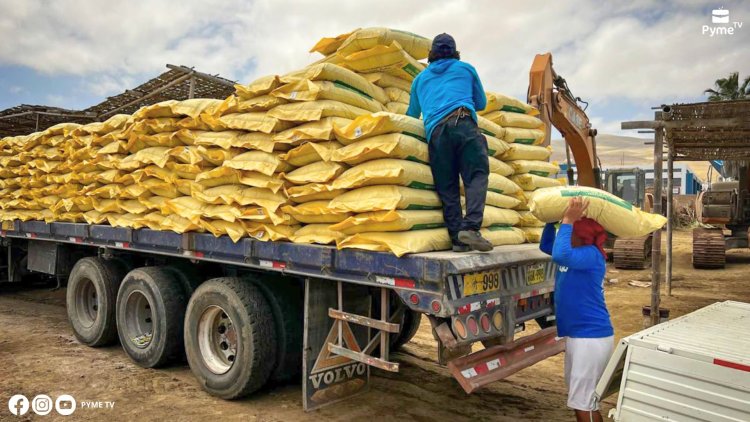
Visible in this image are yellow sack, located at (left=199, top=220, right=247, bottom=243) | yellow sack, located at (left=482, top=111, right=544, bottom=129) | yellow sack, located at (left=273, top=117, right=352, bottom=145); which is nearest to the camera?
yellow sack, located at (left=273, top=117, right=352, bottom=145)

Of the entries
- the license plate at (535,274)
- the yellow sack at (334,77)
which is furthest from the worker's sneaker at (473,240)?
the yellow sack at (334,77)

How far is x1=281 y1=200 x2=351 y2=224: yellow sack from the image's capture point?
3.99 m

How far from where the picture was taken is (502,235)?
4477mm

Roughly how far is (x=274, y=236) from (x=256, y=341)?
Result: 88cm

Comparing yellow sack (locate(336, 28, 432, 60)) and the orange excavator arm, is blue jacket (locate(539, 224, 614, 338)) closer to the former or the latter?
yellow sack (locate(336, 28, 432, 60))

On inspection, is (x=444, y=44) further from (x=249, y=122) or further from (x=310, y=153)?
(x=249, y=122)

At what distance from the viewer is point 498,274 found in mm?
3865

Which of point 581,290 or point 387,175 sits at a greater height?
point 387,175

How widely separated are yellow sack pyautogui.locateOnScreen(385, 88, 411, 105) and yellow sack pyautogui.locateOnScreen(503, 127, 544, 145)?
1.03 m

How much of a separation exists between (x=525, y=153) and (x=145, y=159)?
12.4 ft

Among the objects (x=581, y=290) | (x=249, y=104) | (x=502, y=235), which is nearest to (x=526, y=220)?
(x=502, y=235)

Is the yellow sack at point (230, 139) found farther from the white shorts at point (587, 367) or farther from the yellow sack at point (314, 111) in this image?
the white shorts at point (587, 367)

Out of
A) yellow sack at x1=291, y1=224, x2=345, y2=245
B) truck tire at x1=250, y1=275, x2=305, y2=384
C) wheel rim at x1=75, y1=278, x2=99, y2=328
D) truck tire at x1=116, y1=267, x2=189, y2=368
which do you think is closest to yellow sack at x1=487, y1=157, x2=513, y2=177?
yellow sack at x1=291, y1=224, x2=345, y2=245

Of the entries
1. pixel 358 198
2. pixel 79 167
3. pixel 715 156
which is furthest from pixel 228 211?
pixel 715 156
